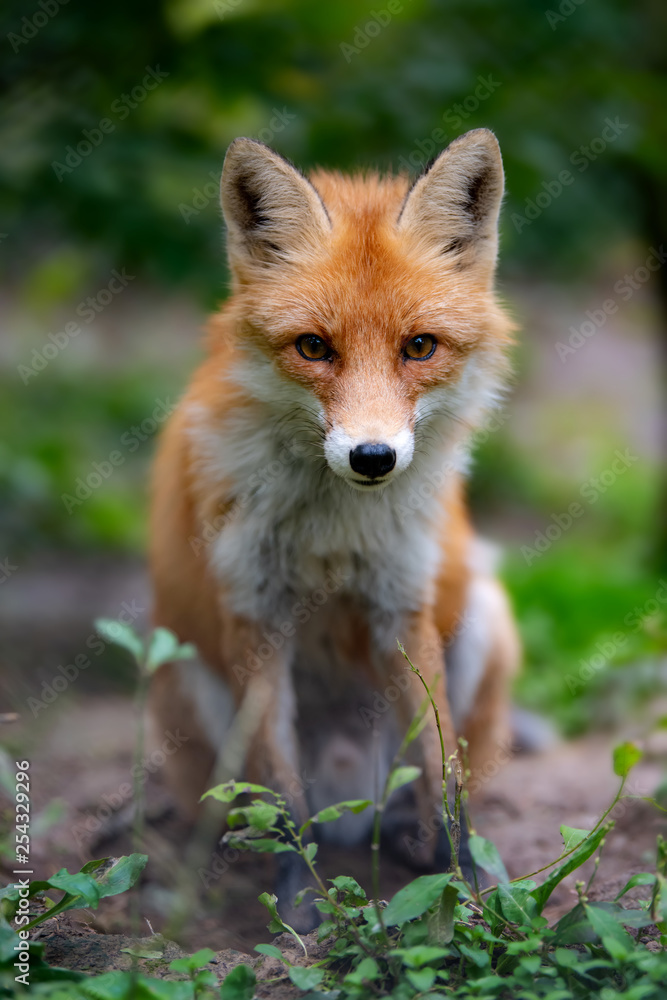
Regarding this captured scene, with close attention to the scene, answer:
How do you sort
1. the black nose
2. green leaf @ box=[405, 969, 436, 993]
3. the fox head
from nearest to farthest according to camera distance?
1. green leaf @ box=[405, 969, 436, 993]
2. the black nose
3. the fox head

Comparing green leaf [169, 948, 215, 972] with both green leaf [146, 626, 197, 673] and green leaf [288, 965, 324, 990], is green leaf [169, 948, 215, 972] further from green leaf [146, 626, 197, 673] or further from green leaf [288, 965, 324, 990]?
green leaf [146, 626, 197, 673]

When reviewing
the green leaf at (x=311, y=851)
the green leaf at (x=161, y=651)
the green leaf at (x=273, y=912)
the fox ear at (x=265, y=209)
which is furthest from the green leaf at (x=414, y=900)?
A: the fox ear at (x=265, y=209)

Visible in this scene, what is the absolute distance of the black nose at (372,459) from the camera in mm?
2502

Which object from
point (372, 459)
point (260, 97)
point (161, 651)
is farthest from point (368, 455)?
point (260, 97)

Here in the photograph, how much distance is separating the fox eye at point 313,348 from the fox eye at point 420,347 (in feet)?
0.88

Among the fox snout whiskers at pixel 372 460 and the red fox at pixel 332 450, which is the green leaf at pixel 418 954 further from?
the fox snout whiskers at pixel 372 460

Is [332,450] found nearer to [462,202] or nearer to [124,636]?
[124,636]

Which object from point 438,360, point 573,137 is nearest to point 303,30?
point 573,137

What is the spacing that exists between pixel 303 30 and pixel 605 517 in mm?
6491

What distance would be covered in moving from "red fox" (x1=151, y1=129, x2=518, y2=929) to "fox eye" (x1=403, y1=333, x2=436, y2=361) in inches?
0.4

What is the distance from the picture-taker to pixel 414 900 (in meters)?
2.06

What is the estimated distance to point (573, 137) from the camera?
4867 millimetres

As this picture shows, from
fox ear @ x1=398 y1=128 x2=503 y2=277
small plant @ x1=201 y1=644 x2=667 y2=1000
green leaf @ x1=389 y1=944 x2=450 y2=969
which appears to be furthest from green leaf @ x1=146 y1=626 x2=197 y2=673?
fox ear @ x1=398 y1=128 x2=503 y2=277

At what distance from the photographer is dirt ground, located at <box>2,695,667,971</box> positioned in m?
2.96
